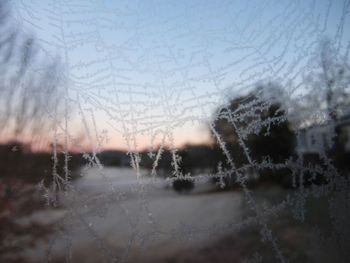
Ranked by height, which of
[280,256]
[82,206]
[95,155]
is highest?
[95,155]

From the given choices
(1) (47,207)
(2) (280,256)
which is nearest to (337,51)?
(2) (280,256)

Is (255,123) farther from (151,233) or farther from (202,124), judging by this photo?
(151,233)

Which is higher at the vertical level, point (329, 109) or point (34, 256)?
point (329, 109)

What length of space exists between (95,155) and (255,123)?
13.2 inches

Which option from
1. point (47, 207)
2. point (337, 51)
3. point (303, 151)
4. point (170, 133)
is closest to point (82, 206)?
point (47, 207)

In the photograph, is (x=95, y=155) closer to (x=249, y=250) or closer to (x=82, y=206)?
(x=82, y=206)

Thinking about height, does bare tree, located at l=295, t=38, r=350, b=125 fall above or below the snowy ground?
above

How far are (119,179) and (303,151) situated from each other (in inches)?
14.9

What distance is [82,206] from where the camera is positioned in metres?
0.77

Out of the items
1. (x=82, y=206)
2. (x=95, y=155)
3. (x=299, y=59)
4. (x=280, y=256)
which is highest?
(x=299, y=59)

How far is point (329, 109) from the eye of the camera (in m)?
0.78

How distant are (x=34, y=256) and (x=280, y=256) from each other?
1.63 feet

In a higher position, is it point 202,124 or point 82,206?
point 202,124

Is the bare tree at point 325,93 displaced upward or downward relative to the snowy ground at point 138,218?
upward
